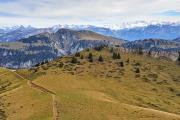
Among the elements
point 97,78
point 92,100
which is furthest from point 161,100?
point 92,100

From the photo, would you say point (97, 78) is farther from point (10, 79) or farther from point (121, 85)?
point (10, 79)

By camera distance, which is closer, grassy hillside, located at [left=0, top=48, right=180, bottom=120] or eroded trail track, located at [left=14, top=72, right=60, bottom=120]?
eroded trail track, located at [left=14, top=72, right=60, bottom=120]

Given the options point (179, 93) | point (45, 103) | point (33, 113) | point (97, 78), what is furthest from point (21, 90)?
point (179, 93)

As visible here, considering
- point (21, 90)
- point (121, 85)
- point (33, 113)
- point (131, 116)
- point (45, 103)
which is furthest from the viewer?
point (121, 85)

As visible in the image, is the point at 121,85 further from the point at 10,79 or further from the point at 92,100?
the point at 92,100

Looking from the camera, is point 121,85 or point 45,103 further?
point 121,85

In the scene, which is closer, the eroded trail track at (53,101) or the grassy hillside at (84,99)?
the eroded trail track at (53,101)

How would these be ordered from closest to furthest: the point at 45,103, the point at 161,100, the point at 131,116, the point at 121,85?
1. the point at 131,116
2. the point at 45,103
3. the point at 161,100
4. the point at 121,85

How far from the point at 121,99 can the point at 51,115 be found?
196ft

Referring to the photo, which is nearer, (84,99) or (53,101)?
(53,101)

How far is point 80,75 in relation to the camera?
197 meters

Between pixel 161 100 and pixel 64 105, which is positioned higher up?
pixel 64 105

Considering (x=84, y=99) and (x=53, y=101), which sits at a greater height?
(x=84, y=99)

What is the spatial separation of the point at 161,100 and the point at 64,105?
70.2 meters
